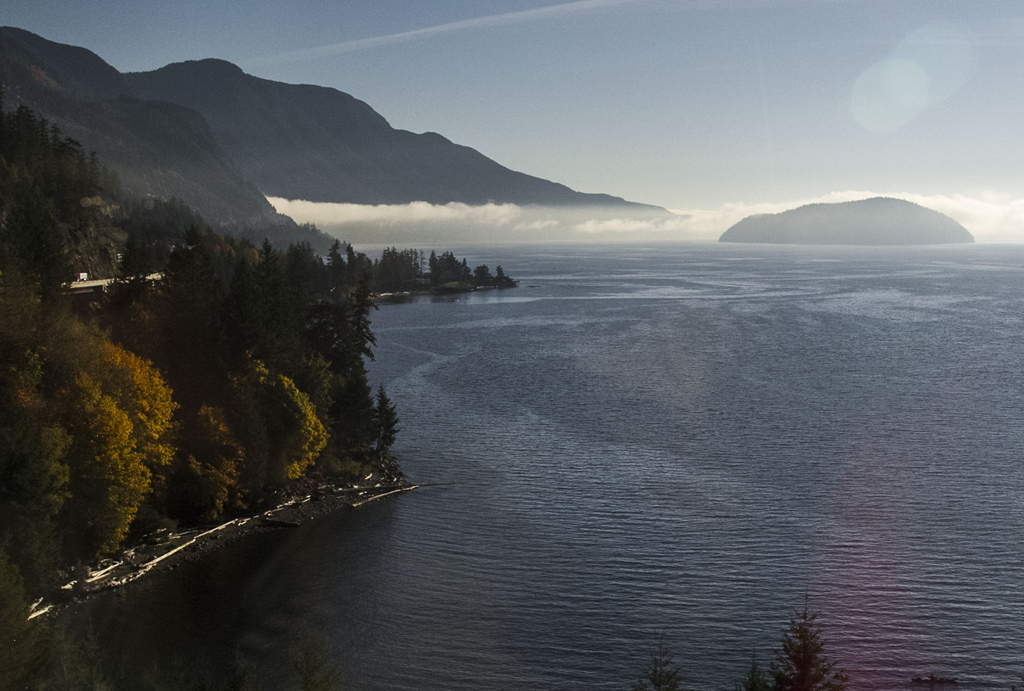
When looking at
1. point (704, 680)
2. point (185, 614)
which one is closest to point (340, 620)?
point (185, 614)

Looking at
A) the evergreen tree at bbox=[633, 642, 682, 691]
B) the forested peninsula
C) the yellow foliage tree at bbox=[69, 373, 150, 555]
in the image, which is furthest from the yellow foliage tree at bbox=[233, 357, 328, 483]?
the evergreen tree at bbox=[633, 642, 682, 691]

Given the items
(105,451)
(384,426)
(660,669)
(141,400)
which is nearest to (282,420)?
(141,400)

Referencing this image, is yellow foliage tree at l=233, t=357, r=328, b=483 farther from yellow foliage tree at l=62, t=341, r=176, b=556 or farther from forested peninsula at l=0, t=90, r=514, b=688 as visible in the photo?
yellow foliage tree at l=62, t=341, r=176, b=556

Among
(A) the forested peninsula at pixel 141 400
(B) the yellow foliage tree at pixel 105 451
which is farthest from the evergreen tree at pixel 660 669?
(B) the yellow foliage tree at pixel 105 451

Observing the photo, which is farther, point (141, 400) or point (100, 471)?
point (141, 400)

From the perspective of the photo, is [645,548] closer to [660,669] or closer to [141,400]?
[660,669]

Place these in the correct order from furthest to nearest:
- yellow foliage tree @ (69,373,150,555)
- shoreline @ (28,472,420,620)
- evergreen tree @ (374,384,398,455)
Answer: evergreen tree @ (374,384,398,455) < yellow foliage tree @ (69,373,150,555) < shoreline @ (28,472,420,620)

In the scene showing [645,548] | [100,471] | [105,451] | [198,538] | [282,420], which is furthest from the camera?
[282,420]

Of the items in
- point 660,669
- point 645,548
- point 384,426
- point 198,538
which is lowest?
point 645,548
